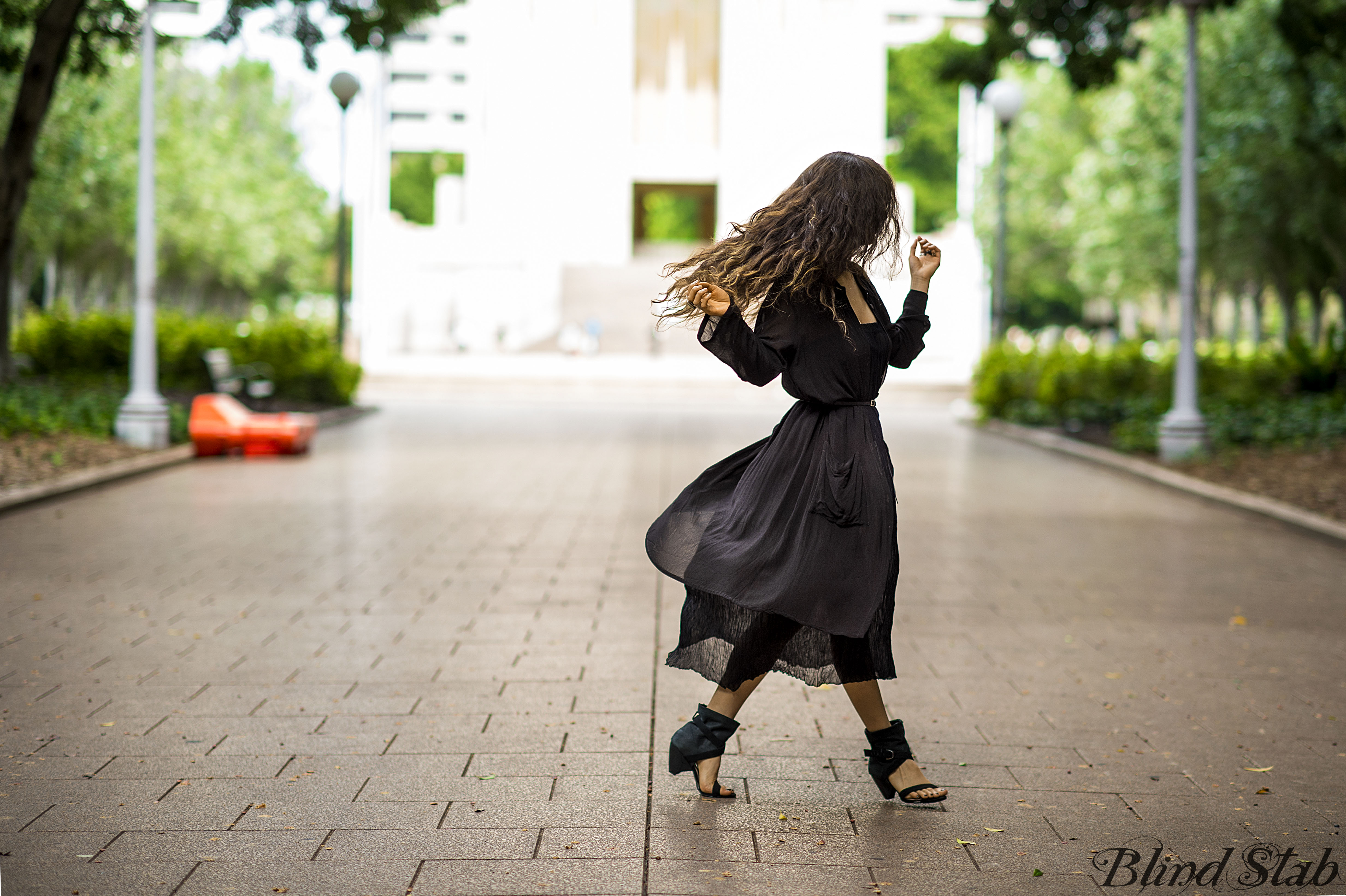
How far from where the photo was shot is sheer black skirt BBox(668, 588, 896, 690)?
3840 mm

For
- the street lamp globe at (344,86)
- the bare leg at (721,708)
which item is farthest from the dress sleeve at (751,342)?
the street lamp globe at (344,86)

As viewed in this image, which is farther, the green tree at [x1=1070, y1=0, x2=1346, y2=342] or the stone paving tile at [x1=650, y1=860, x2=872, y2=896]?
the green tree at [x1=1070, y1=0, x2=1346, y2=342]

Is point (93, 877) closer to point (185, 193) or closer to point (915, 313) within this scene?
point (915, 313)

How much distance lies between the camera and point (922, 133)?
64.9m

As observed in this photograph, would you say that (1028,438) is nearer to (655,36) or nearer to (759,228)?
(759,228)

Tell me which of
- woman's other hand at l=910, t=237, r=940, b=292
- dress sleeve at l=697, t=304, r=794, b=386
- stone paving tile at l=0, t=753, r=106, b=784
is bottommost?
stone paving tile at l=0, t=753, r=106, b=784

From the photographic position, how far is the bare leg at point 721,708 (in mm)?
3889

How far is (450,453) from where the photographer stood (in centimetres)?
1575

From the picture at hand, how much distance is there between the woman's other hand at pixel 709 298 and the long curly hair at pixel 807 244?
24 mm

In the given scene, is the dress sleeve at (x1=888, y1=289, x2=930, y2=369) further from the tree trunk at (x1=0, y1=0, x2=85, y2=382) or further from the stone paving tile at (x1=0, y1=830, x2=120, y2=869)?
the tree trunk at (x1=0, y1=0, x2=85, y2=382)

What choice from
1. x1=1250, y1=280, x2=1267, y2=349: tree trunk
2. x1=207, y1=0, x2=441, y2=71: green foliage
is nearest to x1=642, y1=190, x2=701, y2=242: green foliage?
x1=1250, y1=280, x2=1267, y2=349: tree trunk

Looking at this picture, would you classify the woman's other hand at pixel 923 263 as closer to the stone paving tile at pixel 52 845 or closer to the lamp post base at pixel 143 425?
the stone paving tile at pixel 52 845

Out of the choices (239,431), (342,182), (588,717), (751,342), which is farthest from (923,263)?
(342,182)

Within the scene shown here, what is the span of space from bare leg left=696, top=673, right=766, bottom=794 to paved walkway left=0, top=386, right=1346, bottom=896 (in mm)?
102
